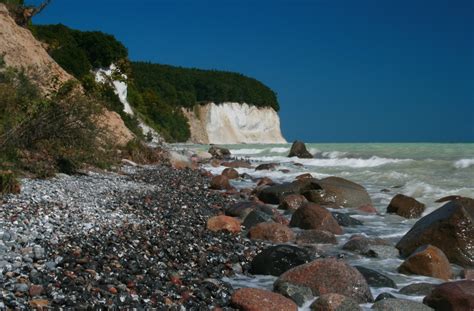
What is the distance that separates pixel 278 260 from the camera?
250 inches

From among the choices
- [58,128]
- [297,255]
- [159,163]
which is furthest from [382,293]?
[159,163]

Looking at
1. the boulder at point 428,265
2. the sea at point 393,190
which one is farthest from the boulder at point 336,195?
the boulder at point 428,265

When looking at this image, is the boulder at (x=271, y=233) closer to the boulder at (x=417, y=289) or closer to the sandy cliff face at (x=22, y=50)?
the boulder at (x=417, y=289)

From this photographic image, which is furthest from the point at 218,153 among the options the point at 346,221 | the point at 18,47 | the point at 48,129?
the point at 346,221

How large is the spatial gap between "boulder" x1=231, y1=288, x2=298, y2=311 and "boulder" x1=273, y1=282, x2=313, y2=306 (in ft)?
0.79

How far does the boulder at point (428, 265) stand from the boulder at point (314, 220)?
97.9 inches

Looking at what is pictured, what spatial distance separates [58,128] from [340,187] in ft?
23.0

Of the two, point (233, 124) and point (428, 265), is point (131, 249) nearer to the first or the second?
point (428, 265)

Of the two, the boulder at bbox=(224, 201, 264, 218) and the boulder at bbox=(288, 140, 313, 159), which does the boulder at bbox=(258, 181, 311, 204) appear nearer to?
the boulder at bbox=(224, 201, 264, 218)

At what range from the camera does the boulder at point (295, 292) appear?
207 inches

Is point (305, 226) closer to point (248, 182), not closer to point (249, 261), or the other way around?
point (249, 261)

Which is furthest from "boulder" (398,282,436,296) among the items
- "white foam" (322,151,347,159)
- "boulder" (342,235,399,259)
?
"white foam" (322,151,347,159)

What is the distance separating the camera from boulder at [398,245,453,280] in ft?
21.2

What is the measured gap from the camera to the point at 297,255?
646 cm
